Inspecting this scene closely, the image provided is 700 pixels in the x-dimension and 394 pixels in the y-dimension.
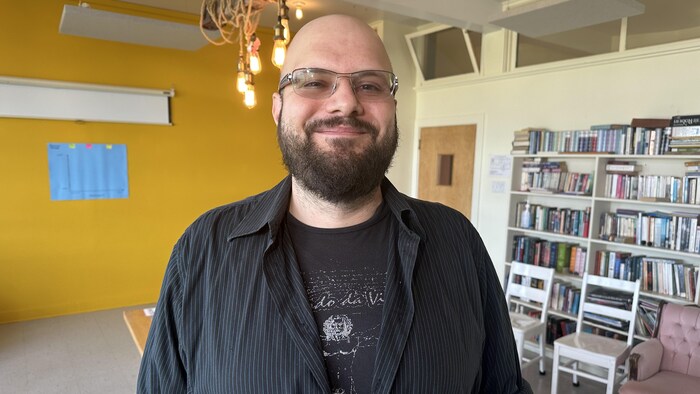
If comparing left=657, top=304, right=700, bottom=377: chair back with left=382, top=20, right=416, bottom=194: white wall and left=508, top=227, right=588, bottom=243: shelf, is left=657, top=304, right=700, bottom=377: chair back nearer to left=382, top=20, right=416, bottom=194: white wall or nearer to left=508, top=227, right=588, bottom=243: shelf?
left=508, top=227, right=588, bottom=243: shelf

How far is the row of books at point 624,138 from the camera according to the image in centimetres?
296

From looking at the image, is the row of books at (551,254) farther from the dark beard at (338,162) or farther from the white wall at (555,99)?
the dark beard at (338,162)

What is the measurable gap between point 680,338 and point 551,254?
1.19 meters

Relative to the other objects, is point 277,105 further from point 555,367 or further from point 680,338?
point 680,338

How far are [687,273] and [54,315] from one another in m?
5.68

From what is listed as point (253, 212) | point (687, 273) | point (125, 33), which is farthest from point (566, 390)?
point (125, 33)

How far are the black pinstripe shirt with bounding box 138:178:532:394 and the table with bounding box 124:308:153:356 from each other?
148 cm

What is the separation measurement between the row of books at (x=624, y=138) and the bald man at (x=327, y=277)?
2848 millimetres

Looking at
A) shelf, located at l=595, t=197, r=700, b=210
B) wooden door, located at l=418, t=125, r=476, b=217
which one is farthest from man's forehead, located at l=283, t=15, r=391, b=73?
wooden door, located at l=418, t=125, r=476, b=217

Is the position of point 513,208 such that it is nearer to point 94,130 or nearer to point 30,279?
point 94,130

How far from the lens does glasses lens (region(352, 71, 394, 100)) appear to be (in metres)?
0.93

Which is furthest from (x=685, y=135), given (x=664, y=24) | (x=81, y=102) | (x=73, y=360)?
(x=81, y=102)

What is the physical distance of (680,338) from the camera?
2742 millimetres

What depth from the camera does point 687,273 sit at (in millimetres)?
3037
